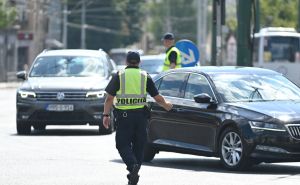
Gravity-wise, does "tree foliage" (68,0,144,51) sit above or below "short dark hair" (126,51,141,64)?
above

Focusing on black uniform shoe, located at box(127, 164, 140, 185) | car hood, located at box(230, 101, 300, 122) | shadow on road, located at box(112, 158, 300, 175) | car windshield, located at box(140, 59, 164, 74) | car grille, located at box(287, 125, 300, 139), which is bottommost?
shadow on road, located at box(112, 158, 300, 175)

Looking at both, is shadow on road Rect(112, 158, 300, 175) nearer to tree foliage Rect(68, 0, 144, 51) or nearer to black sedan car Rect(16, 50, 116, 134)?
black sedan car Rect(16, 50, 116, 134)

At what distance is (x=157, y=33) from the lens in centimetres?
15438

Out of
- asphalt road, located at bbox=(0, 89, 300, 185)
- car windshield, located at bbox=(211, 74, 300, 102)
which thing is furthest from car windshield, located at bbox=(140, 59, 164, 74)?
car windshield, located at bbox=(211, 74, 300, 102)

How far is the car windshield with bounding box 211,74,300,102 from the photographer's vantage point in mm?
15625

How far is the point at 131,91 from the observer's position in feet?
43.1

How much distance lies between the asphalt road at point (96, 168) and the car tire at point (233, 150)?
137 mm

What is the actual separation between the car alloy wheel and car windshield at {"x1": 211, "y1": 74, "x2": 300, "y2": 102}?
25.1 inches

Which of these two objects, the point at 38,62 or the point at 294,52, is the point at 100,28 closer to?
the point at 294,52

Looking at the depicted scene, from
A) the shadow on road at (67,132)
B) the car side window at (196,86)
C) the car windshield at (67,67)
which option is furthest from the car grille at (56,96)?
the car side window at (196,86)

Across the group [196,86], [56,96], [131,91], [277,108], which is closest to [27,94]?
[56,96]

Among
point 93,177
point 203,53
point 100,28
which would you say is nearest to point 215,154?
point 93,177

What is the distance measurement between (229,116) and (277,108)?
0.65m

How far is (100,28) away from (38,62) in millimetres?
87678
